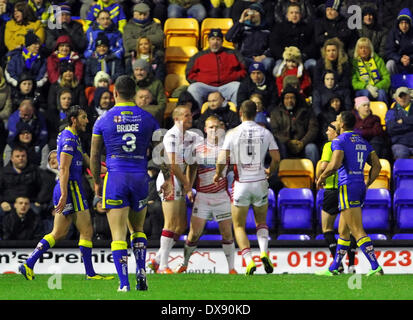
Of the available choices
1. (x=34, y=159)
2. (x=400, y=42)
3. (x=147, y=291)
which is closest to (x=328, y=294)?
(x=147, y=291)

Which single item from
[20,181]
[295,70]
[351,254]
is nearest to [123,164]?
[351,254]

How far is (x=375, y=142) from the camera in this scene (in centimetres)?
1762

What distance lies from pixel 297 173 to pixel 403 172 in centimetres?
165

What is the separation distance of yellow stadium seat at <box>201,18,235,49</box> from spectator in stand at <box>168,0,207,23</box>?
0.81 ft

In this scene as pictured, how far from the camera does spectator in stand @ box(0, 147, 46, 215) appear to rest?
17.2m

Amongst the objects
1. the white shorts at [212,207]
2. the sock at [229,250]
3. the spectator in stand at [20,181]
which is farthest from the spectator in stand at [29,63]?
the sock at [229,250]

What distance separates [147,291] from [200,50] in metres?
9.72

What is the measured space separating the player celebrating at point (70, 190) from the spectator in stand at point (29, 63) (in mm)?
6473

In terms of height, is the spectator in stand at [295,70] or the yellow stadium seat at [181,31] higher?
the yellow stadium seat at [181,31]

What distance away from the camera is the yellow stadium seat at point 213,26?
20.7 meters

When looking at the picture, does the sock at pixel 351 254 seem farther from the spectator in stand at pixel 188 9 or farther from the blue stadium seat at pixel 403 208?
the spectator in stand at pixel 188 9

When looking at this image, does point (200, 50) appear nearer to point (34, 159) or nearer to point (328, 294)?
point (34, 159)

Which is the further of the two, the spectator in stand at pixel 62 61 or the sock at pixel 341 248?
the spectator in stand at pixel 62 61

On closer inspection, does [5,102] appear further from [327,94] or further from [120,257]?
[120,257]
